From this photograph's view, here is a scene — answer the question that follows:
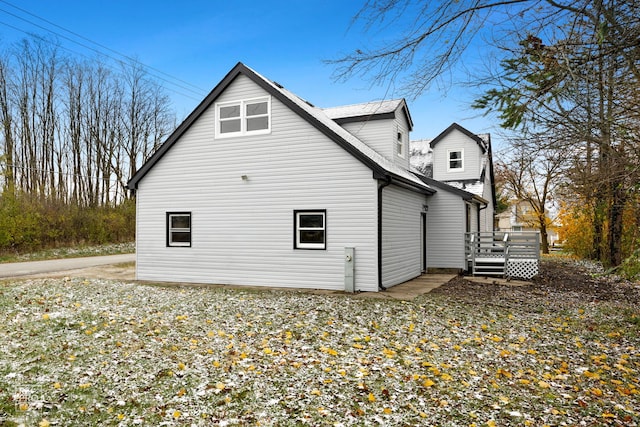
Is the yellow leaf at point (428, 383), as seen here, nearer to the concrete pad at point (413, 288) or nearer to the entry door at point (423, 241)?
the concrete pad at point (413, 288)

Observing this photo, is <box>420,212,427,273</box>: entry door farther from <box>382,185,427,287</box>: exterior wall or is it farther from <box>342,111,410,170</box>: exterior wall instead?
<box>342,111,410,170</box>: exterior wall

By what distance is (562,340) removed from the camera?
7.10 metres

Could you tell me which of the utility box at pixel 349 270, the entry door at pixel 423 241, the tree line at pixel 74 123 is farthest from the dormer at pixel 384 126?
the tree line at pixel 74 123

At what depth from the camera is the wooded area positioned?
81.3ft

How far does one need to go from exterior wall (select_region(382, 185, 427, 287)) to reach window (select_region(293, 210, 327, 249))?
1.74m

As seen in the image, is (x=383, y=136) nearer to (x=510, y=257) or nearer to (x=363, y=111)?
(x=363, y=111)

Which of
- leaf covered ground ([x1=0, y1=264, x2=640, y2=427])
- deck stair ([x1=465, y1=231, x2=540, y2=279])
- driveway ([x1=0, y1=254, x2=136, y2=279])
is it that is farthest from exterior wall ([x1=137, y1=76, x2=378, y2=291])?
deck stair ([x1=465, y1=231, x2=540, y2=279])

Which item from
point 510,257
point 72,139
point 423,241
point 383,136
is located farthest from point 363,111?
point 72,139

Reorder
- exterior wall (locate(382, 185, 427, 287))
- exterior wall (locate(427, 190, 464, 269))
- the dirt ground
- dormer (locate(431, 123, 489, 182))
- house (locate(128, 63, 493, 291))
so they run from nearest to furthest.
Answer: the dirt ground → house (locate(128, 63, 493, 291)) → exterior wall (locate(382, 185, 427, 287)) → exterior wall (locate(427, 190, 464, 269)) → dormer (locate(431, 123, 489, 182))

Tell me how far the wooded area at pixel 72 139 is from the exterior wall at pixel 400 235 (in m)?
19.7

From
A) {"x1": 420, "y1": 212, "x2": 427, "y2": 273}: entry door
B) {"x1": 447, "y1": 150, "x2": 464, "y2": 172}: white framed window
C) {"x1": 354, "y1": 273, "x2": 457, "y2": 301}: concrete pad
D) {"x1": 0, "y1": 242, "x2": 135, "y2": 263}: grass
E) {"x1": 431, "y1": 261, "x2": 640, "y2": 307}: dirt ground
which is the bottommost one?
{"x1": 431, "y1": 261, "x2": 640, "y2": 307}: dirt ground

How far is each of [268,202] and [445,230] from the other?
7783 millimetres

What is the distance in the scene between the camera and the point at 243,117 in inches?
510

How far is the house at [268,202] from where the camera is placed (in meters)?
11.5
